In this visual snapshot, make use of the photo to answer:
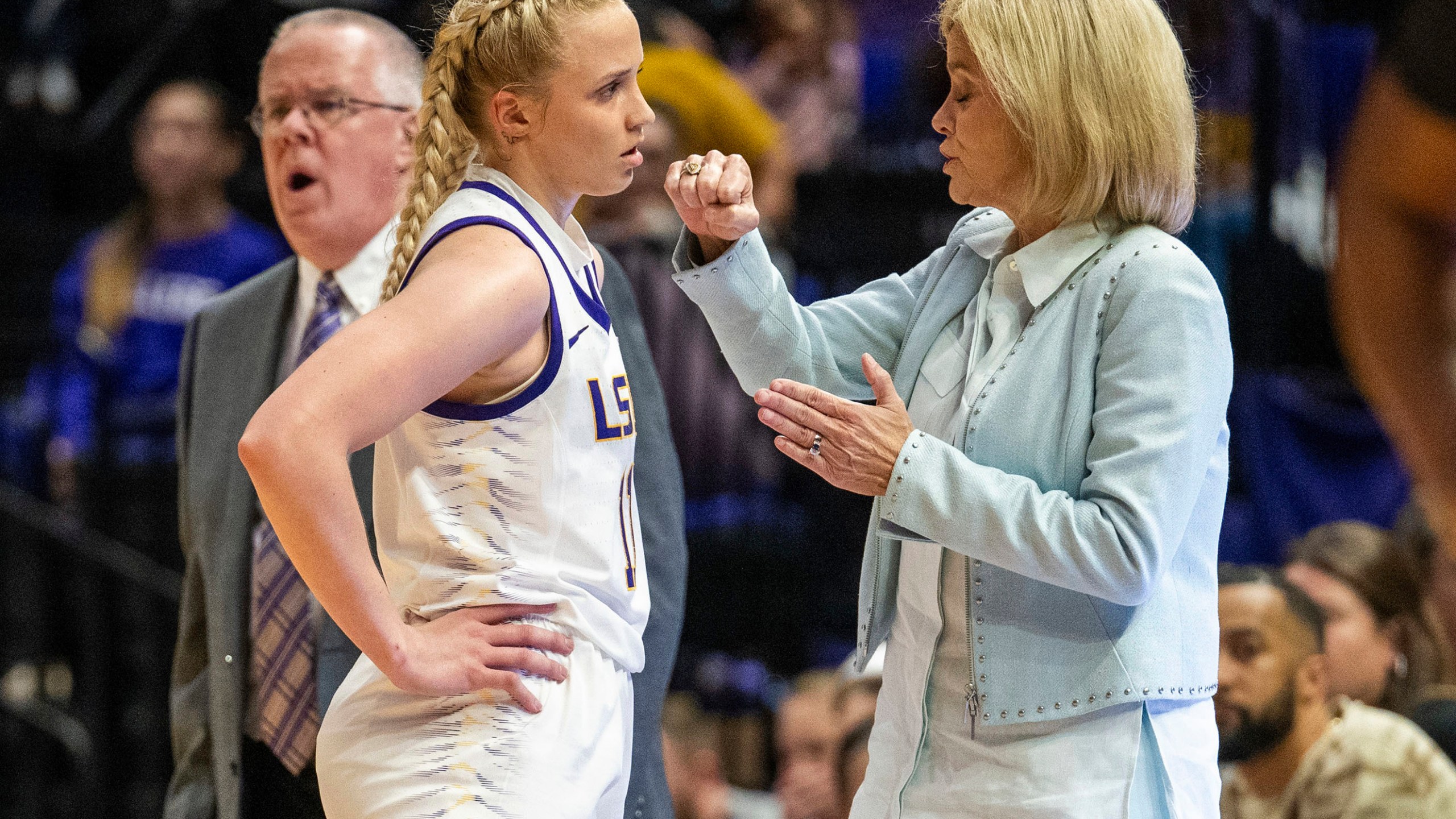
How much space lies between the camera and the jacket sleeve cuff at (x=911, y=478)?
5.30ft

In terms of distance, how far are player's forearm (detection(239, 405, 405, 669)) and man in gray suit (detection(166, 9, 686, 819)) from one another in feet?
2.42

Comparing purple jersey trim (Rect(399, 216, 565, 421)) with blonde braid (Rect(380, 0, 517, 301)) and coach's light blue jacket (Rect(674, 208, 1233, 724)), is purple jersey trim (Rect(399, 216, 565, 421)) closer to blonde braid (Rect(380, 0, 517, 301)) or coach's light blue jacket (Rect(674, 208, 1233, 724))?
blonde braid (Rect(380, 0, 517, 301))

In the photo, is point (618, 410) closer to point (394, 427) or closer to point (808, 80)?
point (394, 427)

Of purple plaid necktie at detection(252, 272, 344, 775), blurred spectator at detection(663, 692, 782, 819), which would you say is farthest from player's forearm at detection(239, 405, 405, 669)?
blurred spectator at detection(663, 692, 782, 819)

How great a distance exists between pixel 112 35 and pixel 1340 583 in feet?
16.9

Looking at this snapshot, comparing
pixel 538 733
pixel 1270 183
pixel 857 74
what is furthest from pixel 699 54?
pixel 538 733

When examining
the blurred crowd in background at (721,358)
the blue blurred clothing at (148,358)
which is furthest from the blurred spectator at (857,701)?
the blue blurred clothing at (148,358)

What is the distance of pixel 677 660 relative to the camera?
4.52 metres

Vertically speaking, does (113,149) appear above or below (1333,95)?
above

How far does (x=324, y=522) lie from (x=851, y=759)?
216 cm

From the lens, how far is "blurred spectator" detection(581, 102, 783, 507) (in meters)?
4.30

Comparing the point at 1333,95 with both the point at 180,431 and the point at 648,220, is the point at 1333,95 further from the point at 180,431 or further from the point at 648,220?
the point at 180,431

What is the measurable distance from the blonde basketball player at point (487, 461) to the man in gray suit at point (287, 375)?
578 mm

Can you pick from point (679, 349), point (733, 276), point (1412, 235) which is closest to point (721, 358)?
point (679, 349)
